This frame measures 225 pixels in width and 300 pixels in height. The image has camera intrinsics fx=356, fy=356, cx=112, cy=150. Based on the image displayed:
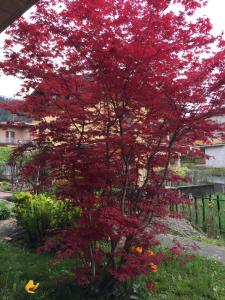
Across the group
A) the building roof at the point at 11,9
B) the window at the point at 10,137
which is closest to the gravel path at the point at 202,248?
the building roof at the point at 11,9

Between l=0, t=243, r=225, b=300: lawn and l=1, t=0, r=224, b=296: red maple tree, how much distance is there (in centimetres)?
39

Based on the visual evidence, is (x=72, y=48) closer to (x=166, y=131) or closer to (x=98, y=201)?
(x=166, y=131)

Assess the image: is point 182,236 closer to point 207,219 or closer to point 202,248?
point 202,248

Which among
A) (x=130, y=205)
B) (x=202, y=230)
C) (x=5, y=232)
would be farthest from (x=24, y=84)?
(x=202, y=230)

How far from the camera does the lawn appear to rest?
12.6ft

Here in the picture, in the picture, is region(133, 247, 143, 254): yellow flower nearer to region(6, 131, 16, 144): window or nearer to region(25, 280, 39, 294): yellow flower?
region(25, 280, 39, 294): yellow flower

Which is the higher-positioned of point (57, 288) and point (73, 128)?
point (73, 128)

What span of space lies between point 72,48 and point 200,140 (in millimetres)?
1808

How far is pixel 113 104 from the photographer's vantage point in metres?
3.57

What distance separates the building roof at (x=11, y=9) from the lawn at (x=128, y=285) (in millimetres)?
2745

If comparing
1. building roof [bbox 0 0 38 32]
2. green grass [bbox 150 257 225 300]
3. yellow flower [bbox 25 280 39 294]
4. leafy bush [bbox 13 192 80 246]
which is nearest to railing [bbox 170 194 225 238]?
green grass [bbox 150 257 225 300]

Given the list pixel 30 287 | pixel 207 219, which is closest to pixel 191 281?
pixel 30 287

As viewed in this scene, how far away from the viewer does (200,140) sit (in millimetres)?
4180

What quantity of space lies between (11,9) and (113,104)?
1284 millimetres
